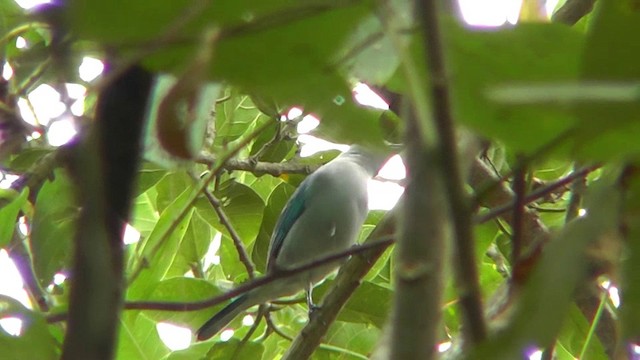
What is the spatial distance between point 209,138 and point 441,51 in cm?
156

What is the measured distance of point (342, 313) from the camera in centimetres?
173

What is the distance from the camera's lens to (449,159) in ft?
1.25

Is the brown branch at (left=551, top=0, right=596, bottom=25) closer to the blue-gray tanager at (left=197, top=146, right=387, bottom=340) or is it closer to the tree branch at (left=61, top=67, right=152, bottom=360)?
the tree branch at (left=61, top=67, right=152, bottom=360)

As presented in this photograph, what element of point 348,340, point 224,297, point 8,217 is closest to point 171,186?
point 348,340

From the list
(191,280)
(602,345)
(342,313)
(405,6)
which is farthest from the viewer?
(342,313)

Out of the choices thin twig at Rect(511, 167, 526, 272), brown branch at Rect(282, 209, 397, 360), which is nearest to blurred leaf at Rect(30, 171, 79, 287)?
brown branch at Rect(282, 209, 397, 360)

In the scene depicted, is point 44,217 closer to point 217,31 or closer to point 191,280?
point 191,280

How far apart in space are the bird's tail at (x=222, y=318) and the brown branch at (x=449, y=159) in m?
1.66

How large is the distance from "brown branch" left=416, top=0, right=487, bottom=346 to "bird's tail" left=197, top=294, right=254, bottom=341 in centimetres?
166

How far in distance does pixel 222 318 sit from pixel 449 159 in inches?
86.7

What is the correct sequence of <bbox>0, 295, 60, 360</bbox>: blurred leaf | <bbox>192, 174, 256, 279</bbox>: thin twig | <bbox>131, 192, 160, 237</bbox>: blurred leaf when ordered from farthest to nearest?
1. <bbox>131, 192, 160, 237</bbox>: blurred leaf
2. <bbox>192, 174, 256, 279</bbox>: thin twig
3. <bbox>0, 295, 60, 360</bbox>: blurred leaf

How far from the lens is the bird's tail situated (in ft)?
7.45

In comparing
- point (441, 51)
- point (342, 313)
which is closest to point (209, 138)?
point (342, 313)

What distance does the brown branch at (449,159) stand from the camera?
1.23ft
